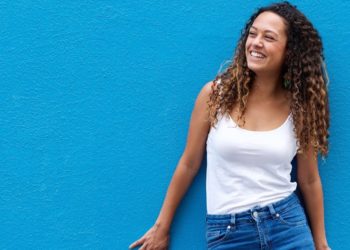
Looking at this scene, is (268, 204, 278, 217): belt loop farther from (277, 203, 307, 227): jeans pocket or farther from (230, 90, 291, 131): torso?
(230, 90, 291, 131): torso

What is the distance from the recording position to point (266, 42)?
2006 mm

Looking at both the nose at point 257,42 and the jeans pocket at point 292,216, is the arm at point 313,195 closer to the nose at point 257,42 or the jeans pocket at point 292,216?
the jeans pocket at point 292,216

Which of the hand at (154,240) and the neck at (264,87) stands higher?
the neck at (264,87)

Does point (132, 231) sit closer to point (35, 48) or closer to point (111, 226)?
point (111, 226)

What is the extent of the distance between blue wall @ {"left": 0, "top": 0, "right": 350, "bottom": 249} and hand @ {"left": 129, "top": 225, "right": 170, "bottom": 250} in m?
0.05

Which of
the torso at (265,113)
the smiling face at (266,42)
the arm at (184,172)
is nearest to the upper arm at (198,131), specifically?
the arm at (184,172)

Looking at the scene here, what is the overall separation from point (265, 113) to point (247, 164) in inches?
9.0

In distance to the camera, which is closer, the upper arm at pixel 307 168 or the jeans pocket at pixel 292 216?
the jeans pocket at pixel 292 216

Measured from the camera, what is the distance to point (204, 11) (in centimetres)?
225

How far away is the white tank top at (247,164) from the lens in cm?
202

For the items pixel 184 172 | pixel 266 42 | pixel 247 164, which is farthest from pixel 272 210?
pixel 266 42

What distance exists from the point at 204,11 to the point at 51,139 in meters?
0.88

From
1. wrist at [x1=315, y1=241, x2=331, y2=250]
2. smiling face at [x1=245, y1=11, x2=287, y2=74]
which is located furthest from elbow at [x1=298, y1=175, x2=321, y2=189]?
smiling face at [x1=245, y1=11, x2=287, y2=74]

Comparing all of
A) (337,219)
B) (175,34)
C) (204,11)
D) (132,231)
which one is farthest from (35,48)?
(337,219)
